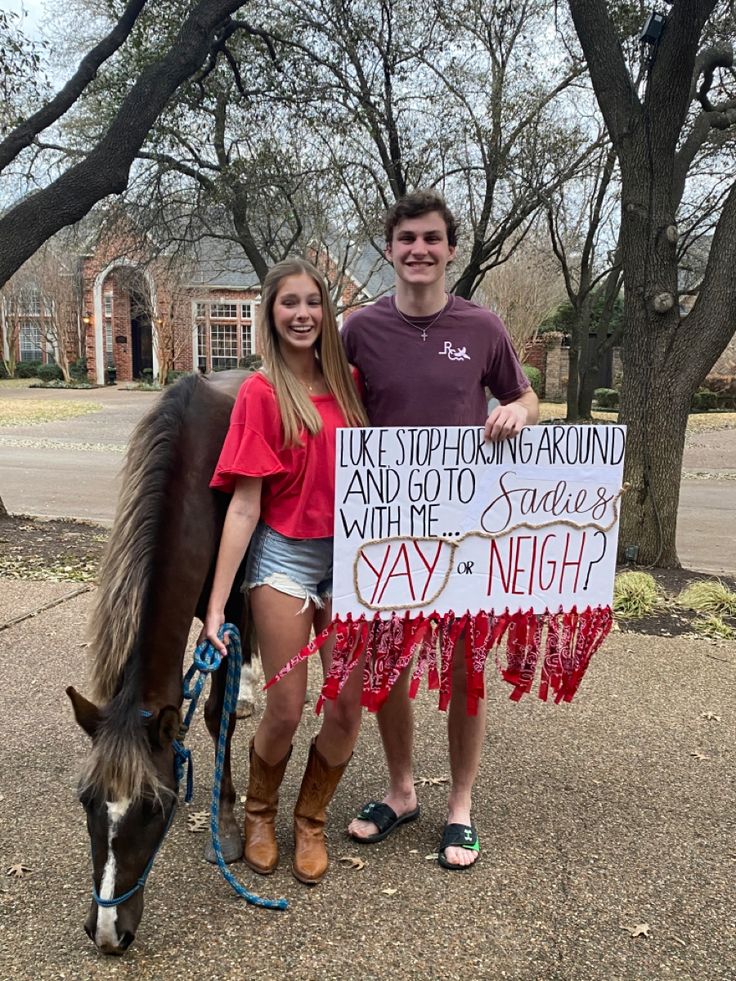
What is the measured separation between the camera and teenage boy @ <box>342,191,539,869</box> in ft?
8.12

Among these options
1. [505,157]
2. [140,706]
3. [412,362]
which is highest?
[505,157]

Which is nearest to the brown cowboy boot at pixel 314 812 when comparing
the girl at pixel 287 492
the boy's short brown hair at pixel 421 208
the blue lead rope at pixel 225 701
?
the girl at pixel 287 492

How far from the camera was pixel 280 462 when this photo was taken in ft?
7.60

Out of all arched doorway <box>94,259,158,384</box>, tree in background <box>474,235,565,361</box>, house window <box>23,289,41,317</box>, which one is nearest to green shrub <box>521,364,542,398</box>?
tree in background <box>474,235,565,361</box>

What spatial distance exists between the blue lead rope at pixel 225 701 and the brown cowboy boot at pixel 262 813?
95 millimetres

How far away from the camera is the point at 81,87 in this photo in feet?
26.1

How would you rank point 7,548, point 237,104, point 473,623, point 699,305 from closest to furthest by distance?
point 473,623
point 699,305
point 7,548
point 237,104

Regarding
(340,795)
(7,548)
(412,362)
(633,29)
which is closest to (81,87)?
(7,548)

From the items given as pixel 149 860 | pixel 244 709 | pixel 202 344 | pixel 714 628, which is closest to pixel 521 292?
pixel 202 344

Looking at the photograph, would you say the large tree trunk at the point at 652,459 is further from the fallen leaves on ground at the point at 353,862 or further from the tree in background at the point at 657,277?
the fallen leaves on ground at the point at 353,862

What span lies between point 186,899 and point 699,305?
5.36 m

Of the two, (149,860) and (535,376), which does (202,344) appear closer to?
(535,376)

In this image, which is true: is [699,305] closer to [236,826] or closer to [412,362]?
[412,362]

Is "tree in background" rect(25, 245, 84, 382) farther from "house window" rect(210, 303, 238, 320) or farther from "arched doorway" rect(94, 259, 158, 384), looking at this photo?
"house window" rect(210, 303, 238, 320)
